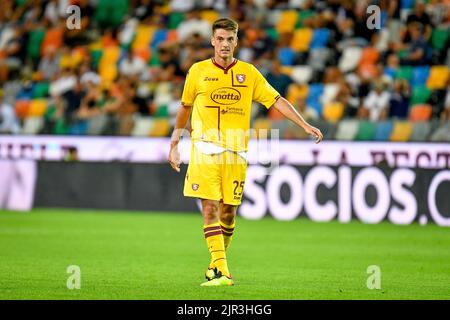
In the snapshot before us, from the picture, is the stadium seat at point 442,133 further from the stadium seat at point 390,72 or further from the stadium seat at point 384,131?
the stadium seat at point 390,72

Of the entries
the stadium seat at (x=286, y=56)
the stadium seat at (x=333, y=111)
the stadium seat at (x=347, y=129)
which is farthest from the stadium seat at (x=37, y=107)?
the stadium seat at (x=347, y=129)

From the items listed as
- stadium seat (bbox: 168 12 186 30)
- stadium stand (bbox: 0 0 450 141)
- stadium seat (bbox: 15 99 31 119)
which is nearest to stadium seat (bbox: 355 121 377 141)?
stadium stand (bbox: 0 0 450 141)

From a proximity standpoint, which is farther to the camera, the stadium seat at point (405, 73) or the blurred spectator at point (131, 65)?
the blurred spectator at point (131, 65)

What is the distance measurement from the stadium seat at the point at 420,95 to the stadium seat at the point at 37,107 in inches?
305

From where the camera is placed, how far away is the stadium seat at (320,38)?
22156mm

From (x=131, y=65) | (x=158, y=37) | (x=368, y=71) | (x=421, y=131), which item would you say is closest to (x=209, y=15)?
(x=158, y=37)

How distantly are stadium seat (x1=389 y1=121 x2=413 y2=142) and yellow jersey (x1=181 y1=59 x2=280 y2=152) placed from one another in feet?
27.3

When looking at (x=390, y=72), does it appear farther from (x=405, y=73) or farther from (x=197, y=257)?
(x=197, y=257)

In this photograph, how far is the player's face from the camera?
10102 millimetres

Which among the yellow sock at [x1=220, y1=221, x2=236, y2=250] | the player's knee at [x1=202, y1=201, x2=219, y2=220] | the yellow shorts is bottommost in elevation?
the yellow sock at [x1=220, y1=221, x2=236, y2=250]

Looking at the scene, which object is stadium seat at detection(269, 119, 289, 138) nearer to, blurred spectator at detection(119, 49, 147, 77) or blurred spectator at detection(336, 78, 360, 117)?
blurred spectator at detection(336, 78, 360, 117)

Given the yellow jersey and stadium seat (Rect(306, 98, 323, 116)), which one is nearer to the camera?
the yellow jersey

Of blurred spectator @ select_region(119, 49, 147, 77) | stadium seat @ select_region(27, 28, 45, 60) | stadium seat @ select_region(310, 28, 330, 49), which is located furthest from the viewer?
stadium seat @ select_region(27, 28, 45, 60)

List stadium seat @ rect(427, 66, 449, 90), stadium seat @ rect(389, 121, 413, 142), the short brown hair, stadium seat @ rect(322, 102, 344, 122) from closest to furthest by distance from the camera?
the short brown hair → stadium seat @ rect(389, 121, 413, 142) → stadium seat @ rect(427, 66, 449, 90) → stadium seat @ rect(322, 102, 344, 122)
